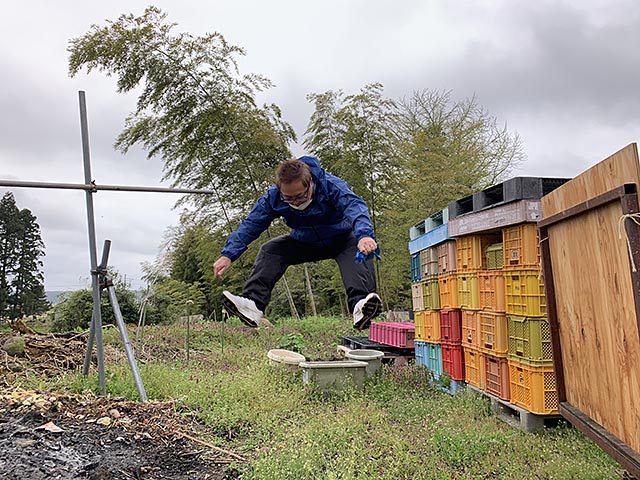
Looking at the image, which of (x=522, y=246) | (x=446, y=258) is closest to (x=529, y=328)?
(x=522, y=246)

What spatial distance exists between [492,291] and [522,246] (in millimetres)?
535

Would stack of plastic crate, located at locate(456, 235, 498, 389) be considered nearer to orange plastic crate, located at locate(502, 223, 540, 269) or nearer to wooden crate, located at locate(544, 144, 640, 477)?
orange plastic crate, located at locate(502, 223, 540, 269)

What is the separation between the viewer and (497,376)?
432cm

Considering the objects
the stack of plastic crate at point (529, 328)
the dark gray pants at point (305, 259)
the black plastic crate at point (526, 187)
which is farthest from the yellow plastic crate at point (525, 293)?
the dark gray pants at point (305, 259)

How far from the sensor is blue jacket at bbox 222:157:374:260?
11.3 ft

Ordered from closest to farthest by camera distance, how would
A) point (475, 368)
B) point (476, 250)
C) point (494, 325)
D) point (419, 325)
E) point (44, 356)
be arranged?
1. point (494, 325)
2. point (476, 250)
3. point (475, 368)
4. point (419, 325)
5. point (44, 356)

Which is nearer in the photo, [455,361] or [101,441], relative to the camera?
[101,441]

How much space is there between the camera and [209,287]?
13984 mm

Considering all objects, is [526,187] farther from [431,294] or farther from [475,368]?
[431,294]

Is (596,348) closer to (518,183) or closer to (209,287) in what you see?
(518,183)

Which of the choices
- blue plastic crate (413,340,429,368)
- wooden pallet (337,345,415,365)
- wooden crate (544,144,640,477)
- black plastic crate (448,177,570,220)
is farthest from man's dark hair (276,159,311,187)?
wooden pallet (337,345,415,365)

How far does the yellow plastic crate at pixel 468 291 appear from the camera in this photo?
4.61 m

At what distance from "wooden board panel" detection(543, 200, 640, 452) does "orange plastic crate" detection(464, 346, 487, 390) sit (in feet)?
5.66

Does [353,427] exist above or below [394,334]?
below
